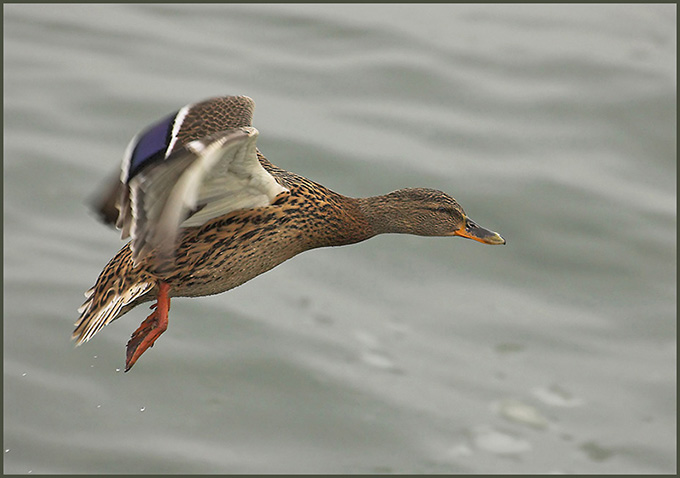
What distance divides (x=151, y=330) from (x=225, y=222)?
0.62 m

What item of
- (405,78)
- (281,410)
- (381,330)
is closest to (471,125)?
(405,78)

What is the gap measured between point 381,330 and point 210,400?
236cm

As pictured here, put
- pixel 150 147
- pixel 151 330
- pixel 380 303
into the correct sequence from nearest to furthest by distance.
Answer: pixel 150 147, pixel 151 330, pixel 380 303

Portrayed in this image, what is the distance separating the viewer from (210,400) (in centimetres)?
1418

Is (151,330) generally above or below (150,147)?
below

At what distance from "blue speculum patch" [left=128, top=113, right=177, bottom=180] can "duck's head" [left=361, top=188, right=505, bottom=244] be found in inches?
55.2

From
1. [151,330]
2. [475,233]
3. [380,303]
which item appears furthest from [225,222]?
[380,303]

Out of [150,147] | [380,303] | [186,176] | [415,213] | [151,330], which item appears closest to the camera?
[186,176]

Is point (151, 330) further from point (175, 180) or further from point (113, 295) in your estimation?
point (175, 180)

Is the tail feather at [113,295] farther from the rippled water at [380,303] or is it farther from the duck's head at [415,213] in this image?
the rippled water at [380,303]

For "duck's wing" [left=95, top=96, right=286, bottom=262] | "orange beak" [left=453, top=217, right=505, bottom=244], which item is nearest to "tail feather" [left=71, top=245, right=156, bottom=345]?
"duck's wing" [left=95, top=96, right=286, bottom=262]

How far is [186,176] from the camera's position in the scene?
15.0 feet

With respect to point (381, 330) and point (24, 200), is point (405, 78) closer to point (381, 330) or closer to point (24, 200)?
point (381, 330)

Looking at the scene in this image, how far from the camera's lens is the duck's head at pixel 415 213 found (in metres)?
6.16
